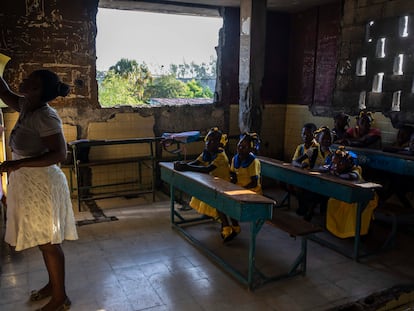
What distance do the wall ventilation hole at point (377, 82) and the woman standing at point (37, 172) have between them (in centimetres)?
510

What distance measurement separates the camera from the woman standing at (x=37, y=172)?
2.74 m

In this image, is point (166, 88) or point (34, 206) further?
point (166, 88)

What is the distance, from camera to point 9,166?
2.61m

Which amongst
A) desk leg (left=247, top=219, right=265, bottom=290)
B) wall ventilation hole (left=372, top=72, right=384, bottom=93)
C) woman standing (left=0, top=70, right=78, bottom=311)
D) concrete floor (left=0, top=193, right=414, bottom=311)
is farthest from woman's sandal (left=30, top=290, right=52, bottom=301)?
wall ventilation hole (left=372, top=72, right=384, bottom=93)

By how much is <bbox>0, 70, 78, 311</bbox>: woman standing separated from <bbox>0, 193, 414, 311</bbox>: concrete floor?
0.76m

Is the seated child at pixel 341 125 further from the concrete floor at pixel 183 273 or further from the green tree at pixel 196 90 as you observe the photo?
the green tree at pixel 196 90

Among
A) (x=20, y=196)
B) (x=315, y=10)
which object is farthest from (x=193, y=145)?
(x=20, y=196)

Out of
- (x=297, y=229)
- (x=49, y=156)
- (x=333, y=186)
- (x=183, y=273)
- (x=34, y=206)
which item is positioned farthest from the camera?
(x=333, y=186)

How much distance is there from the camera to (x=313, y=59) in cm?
753

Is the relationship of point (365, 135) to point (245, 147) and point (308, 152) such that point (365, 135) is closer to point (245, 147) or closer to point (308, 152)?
point (308, 152)

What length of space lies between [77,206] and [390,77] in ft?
17.1

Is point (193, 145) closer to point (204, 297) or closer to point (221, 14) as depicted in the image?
point (221, 14)

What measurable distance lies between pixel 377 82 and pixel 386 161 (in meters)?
1.62

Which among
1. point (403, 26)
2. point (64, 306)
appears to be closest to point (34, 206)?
point (64, 306)
